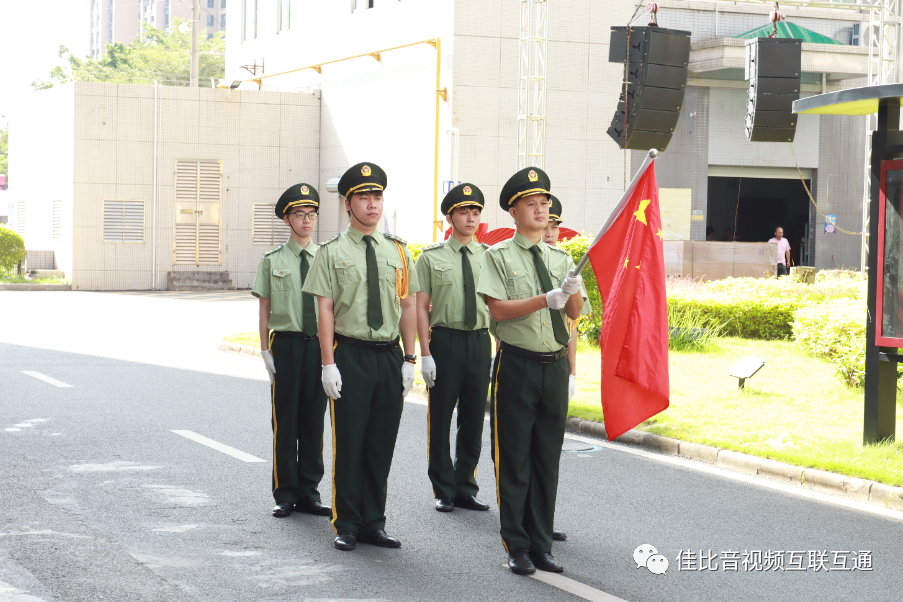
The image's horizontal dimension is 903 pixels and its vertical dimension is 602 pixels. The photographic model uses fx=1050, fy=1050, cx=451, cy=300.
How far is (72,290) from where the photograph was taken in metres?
33.0

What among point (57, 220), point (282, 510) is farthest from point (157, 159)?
point (282, 510)

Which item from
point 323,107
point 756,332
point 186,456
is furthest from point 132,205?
point 186,456

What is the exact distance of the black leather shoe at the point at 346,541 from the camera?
593 centimetres

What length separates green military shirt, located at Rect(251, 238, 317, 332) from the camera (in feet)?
22.2

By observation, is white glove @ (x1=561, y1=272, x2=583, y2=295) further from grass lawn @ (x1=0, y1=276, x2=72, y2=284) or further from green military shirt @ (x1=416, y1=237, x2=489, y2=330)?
grass lawn @ (x1=0, y1=276, x2=72, y2=284)

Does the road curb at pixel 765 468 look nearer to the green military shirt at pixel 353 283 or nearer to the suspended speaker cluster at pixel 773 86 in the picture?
the green military shirt at pixel 353 283

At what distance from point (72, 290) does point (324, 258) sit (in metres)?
29.2

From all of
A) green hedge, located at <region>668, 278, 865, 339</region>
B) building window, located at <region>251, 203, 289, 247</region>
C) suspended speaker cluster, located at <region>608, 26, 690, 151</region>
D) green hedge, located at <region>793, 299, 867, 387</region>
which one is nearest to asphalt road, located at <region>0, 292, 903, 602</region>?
green hedge, located at <region>793, 299, 867, 387</region>

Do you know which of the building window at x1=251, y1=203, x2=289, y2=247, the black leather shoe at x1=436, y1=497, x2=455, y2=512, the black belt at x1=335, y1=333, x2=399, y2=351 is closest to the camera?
the black belt at x1=335, y1=333, x2=399, y2=351

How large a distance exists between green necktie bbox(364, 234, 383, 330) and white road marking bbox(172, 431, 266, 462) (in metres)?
3.06

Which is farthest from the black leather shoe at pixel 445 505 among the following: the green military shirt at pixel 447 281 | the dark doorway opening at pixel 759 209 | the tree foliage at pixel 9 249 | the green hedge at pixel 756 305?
the tree foliage at pixel 9 249

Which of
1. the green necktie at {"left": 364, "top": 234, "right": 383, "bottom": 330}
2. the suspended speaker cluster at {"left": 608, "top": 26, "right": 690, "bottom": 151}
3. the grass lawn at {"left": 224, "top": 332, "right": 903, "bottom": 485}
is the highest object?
the suspended speaker cluster at {"left": 608, "top": 26, "right": 690, "bottom": 151}

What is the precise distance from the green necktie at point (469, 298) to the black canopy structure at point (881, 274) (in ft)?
11.4

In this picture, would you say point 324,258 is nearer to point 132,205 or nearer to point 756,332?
point 756,332
